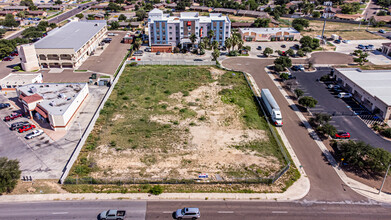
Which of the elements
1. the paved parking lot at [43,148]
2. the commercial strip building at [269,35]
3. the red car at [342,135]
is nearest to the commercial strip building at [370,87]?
the red car at [342,135]

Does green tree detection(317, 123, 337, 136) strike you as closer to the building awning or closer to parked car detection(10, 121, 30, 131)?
the building awning

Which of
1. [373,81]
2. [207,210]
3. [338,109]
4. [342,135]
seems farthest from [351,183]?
[373,81]

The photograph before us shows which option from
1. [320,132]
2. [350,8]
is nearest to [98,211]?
[320,132]

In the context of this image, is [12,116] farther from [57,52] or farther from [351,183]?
[351,183]

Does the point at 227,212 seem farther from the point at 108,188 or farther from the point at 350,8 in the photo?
the point at 350,8

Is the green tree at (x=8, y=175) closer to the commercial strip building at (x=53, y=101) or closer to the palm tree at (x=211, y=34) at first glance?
the commercial strip building at (x=53, y=101)

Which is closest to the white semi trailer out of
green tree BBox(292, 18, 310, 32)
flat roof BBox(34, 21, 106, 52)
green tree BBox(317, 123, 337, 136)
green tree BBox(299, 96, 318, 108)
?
green tree BBox(299, 96, 318, 108)

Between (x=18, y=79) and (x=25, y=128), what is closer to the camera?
(x=25, y=128)
